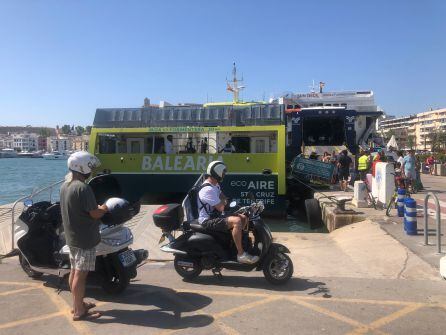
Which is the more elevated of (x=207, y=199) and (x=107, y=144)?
(x=107, y=144)

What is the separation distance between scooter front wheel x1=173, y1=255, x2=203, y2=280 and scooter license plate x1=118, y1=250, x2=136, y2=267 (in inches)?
28.6

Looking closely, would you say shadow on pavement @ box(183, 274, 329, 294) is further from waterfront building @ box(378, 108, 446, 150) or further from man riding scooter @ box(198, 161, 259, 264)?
waterfront building @ box(378, 108, 446, 150)

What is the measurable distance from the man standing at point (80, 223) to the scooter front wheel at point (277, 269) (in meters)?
2.15

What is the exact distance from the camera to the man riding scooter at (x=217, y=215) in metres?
5.85

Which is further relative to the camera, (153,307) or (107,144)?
(107,144)

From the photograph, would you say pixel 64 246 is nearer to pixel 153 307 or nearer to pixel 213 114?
pixel 153 307

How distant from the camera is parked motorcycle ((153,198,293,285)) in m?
5.89

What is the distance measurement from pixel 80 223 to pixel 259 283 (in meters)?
2.52

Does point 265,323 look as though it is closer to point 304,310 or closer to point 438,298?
point 304,310

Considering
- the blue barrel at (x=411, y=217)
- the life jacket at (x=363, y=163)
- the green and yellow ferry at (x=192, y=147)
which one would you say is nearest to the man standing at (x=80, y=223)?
the blue barrel at (x=411, y=217)

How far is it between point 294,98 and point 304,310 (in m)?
22.0

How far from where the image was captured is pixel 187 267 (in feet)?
20.2

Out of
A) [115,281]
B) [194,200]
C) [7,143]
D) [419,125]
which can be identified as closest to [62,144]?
[7,143]

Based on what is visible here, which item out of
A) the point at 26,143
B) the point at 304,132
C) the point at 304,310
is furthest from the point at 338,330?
the point at 26,143
